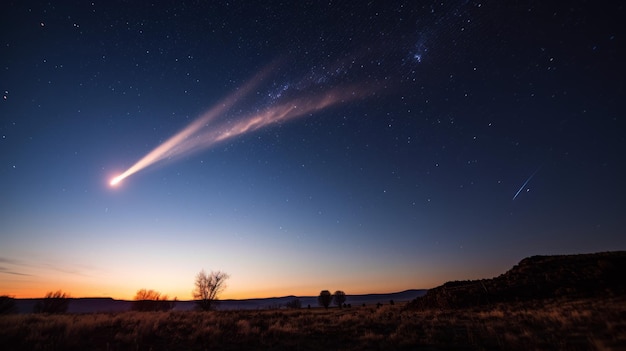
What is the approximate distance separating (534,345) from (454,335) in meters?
3.68

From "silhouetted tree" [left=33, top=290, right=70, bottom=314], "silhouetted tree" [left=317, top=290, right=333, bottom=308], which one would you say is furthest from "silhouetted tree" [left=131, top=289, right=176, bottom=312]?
"silhouetted tree" [left=317, top=290, right=333, bottom=308]

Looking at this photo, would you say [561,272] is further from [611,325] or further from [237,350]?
[237,350]

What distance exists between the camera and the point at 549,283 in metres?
26.2

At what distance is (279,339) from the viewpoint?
13.9 metres

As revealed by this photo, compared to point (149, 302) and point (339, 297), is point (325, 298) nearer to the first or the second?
point (339, 297)

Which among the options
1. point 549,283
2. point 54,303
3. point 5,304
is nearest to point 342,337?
point 549,283

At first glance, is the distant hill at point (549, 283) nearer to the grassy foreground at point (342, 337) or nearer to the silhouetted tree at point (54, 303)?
the grassy foreground at point (342, 337)

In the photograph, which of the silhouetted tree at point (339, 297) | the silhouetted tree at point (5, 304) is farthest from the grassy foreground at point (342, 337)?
the silhouetted tree at point (339, 297)

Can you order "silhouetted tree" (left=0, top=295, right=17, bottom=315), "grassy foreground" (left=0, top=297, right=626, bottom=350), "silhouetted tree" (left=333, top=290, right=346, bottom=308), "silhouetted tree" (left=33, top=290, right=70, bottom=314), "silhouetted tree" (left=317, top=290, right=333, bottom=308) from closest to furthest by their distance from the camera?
"grassy foreground" (left=0, top=297, right=626, bottom=350), "silhouetted tree" (left=0, top=295, right=17, bottom=315), "silhouetted tree" (left=33, top=290, right=70, bottom=314), "silhouetted tree" (left=317, top=290, right=333, bottom=308), "silhouetted tree" (left=333, top=290, right=346, bottom=308)

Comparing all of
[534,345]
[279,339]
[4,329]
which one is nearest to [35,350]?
[4,329]

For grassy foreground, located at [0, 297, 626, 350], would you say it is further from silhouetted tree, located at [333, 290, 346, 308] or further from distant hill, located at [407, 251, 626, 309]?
silhouetted tree, located at [333, 290, 346, 308]

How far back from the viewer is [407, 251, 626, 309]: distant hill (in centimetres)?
2309

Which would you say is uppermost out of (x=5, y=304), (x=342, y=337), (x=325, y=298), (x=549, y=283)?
(x=325, y=298)

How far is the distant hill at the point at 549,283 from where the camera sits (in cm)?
2309
